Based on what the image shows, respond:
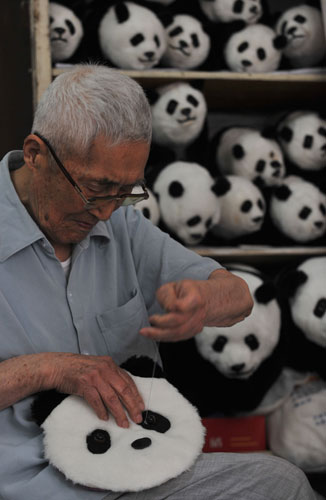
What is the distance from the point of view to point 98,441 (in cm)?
101

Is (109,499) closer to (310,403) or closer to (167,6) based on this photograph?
(310,403)

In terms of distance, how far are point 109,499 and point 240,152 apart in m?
1.53

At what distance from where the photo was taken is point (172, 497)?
106 cm

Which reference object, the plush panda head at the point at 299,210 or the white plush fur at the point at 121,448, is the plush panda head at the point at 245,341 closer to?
the plush panda head at the point at 299,210

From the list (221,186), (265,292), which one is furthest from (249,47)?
(265,292)

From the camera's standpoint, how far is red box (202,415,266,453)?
2.01 meters

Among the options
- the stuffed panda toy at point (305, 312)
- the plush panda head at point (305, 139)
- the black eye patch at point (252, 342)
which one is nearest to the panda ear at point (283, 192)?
the plush panda head at point (305, 139)

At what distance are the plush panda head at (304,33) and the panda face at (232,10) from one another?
0.12 metres

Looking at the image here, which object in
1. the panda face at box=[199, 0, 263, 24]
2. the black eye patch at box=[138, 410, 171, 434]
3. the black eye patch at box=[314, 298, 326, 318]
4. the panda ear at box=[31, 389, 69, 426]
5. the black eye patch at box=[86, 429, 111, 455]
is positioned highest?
the panda face at box=[199, 0, 263, 24]

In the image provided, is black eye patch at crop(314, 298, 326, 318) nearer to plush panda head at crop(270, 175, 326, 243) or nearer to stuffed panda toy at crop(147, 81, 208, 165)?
plush panda head at crop(270, 175, 326, 243)

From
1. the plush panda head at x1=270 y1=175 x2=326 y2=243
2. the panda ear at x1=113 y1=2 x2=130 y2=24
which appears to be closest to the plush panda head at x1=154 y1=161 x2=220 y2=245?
the plush panda head at x1=270 y1=175 x2=326 y2=243

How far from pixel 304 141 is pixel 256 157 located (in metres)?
0.20

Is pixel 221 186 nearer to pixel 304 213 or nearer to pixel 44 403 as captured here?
pixel 304 213

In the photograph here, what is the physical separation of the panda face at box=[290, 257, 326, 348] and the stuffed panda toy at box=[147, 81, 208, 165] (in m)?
0.66
